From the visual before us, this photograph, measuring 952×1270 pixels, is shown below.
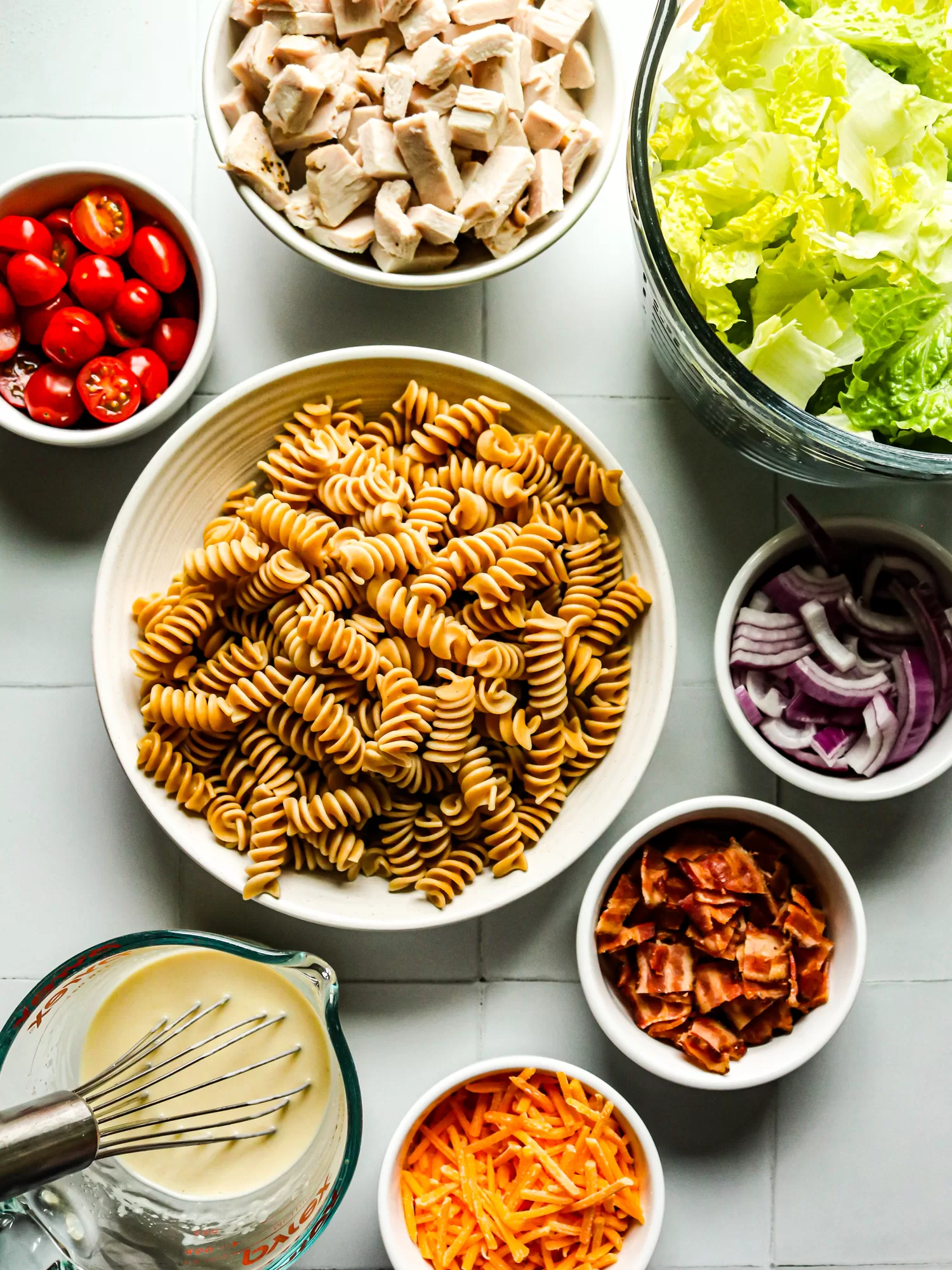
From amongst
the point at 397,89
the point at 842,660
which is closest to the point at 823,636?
the point at 842,660

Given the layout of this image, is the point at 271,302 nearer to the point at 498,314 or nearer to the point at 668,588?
the point at 498,314

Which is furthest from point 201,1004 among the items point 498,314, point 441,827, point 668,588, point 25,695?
point 498,314

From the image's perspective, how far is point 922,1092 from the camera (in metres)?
1.70

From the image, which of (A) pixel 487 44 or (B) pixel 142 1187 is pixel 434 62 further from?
(B) pixel 142 1187

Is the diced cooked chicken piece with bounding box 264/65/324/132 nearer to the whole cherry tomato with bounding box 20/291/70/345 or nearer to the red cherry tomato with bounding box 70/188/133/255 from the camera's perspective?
the red cherry tomato with bounding box 70/188/133/255

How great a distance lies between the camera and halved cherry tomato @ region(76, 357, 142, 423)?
4.94 ft

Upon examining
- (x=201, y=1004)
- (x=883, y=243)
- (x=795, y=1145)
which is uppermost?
(x=883, y=243)

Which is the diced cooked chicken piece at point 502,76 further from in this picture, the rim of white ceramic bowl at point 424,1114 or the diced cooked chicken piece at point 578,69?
the rim of white ceramic bowl at point 424,1114

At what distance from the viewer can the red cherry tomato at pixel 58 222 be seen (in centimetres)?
155

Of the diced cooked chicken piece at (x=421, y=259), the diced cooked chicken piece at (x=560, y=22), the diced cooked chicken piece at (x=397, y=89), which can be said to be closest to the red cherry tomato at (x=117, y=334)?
the diced cooked chicken piece at (x=421, y=259)

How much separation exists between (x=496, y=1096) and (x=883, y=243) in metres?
1.34

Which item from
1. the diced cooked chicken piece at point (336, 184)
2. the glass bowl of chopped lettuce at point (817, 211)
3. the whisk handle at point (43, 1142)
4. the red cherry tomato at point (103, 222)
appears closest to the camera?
the whisk handle at point (43, 1142)

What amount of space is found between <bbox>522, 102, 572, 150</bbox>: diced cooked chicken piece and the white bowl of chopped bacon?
0.98 m

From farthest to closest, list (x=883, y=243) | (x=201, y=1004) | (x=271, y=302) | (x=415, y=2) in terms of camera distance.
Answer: (x=271, y=302), (x=201, y=1004), (x=415, y=2), (x=883, y=243)
